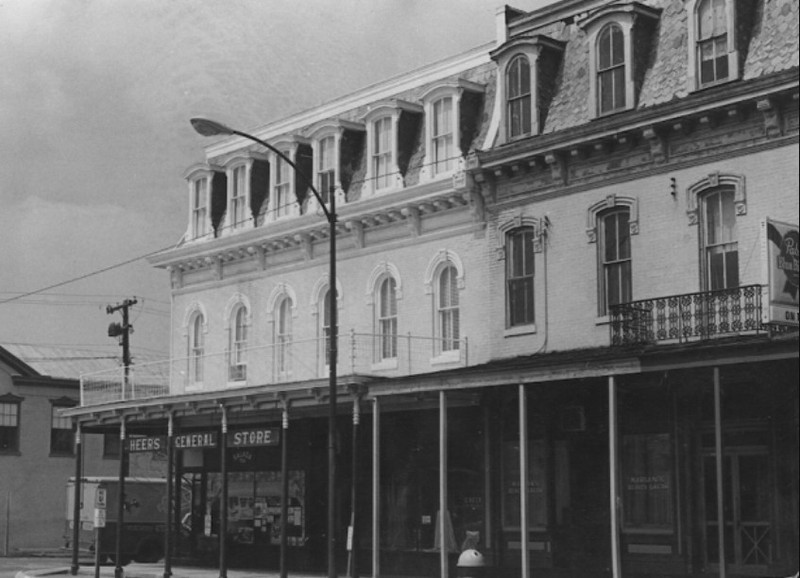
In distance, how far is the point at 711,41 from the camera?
2450 centimetres

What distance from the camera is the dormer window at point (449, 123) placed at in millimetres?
30203

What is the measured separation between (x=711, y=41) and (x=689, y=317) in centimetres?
518

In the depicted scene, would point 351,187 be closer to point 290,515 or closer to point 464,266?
point 464,266

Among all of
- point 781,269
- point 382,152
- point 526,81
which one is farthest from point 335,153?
point 781,269

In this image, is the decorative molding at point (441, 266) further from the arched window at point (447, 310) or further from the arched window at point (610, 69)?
the arched window at point (610, 69)

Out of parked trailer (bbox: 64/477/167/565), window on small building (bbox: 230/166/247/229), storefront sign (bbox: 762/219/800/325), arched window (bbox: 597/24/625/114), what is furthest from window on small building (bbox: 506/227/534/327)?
parked trailer (bbox: 64/477/167/565)

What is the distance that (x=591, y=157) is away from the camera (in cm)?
2634

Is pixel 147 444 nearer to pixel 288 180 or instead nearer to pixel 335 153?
pixel 288 180

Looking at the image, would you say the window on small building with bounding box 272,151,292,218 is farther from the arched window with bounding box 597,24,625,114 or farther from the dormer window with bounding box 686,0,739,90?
the dormer window with bounding box 686,0,739,90

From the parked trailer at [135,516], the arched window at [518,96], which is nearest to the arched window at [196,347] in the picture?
the parked trailer at [135,516]

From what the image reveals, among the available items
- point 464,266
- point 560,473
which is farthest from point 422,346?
point 560,473

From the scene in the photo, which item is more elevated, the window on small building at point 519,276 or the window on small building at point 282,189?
the window on small building at point 282,189

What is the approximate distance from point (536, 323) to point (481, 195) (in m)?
3.27

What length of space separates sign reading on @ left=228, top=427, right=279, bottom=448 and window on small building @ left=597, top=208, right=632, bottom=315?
9.49 m
